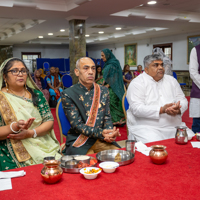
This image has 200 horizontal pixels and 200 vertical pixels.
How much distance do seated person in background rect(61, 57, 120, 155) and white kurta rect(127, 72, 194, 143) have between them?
1.34 ft

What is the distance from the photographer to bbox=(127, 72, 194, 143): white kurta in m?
2.64

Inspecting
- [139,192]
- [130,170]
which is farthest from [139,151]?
[139,192]

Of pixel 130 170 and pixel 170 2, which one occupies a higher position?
pixel 170 2

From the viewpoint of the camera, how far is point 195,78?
3.28m

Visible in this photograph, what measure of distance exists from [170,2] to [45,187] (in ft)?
25.2

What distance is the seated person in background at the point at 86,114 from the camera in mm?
2258

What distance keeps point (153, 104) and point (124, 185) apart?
160 centimetres

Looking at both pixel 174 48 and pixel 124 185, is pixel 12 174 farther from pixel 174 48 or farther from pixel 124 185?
pixel 174 48

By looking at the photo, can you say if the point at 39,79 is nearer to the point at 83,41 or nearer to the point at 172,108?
the point at 83,41

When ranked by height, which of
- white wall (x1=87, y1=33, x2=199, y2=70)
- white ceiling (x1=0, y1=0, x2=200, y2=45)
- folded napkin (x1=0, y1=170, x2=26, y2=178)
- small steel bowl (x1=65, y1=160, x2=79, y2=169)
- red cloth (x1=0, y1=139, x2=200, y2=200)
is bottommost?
red cloth (x1=0, y1=139, x2=200, y2=200)

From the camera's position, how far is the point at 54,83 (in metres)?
8.69

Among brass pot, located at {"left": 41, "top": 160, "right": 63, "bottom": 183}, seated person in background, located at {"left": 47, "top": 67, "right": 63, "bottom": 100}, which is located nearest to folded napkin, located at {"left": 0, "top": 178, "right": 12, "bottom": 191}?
brass pot, located at {"left": 41, "top": 160, "right": 63, "bottom": 183}

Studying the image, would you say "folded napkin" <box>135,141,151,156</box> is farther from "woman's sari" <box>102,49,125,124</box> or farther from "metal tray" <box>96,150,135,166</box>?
"woman's sari" <box>102,49,125,124</box>

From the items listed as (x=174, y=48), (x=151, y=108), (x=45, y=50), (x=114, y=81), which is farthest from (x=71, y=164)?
(x=45, y=50)
